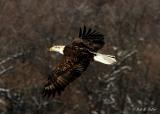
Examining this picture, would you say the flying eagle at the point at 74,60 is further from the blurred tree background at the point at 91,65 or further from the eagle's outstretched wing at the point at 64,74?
the blurred tree background at the point at 91,65

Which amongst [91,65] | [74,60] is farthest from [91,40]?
[91,65]

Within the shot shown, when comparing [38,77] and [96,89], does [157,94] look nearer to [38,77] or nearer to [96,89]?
[96,89]

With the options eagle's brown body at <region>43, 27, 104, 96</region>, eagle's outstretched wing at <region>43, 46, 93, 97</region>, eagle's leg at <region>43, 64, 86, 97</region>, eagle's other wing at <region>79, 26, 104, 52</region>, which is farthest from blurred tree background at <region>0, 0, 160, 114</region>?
eagle's leg at <region>43, 64, 86, 97</region>

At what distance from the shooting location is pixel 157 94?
1005 inches

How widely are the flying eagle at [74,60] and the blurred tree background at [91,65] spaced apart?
9193mm

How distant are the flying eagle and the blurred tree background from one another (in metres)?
9.19

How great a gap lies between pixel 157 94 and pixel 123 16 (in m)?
3.80

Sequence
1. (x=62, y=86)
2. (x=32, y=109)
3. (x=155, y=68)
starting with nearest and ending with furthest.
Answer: (x=62, y=86) < (x=32, y=109) < (x=155, y=68)

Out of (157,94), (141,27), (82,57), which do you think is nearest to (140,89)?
(157,94)

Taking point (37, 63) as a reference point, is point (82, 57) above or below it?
above

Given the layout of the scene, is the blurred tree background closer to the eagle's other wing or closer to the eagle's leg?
the eagle's other wing

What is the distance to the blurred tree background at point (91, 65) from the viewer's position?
81.9 feet

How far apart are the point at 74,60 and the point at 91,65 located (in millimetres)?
11038

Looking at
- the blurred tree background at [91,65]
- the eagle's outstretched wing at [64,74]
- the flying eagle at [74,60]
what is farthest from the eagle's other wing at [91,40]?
the blurred tree background at [91,65]
